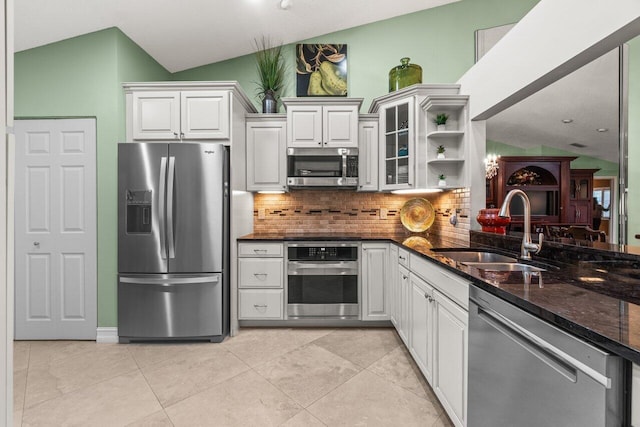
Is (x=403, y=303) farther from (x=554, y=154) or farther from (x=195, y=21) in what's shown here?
(x=195, y=21)

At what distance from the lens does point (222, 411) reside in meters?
1.87

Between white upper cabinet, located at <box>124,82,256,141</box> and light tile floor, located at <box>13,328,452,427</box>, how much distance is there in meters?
1.92

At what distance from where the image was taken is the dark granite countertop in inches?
31.0

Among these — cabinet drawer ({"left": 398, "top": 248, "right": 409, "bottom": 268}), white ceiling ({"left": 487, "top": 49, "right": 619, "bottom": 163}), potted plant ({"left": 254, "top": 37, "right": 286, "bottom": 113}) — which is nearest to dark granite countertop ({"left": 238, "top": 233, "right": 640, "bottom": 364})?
cabinet drawer ({"left": 398, "top": 248, "right": 409, "bottom": 268})

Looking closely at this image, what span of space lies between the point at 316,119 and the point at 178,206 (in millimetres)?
1605

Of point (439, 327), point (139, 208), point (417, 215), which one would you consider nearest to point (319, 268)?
point (417, 215)

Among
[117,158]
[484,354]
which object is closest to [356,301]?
[484,354]

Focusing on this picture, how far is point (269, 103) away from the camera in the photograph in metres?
3.41

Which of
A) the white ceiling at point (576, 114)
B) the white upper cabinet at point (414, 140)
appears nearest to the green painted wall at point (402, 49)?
the white upper cabinet at point (414, 140)

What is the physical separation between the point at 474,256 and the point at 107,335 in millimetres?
3248

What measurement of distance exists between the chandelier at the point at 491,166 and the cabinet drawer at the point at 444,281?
1151mm

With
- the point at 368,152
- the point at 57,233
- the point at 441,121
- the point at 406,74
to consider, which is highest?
the point at 406,74

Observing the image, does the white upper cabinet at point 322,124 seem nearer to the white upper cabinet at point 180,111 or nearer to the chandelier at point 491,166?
the white upper cabinet at point 180,111

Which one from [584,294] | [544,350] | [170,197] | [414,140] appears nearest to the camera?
[544,350]
